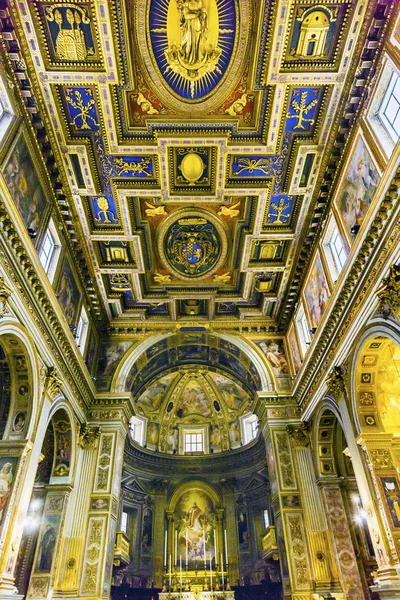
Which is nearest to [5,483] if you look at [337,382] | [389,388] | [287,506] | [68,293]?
[68,293]

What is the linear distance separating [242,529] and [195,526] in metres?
2.74

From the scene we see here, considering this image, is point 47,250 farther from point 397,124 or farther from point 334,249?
point 397,124

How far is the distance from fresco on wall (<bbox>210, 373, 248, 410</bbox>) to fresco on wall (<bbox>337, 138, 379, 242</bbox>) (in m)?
16.4

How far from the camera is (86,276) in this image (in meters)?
17.0

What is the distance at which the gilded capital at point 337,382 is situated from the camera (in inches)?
516

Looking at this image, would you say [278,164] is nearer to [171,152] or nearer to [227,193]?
[227,193]

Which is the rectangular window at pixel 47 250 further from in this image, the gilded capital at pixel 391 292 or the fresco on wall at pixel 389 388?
the fresco on wall at pixel 389 388

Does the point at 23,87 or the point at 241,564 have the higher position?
the point at 23,87

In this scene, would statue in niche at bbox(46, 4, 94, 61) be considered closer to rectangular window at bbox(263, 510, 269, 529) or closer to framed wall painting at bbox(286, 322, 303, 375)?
framed wall painting at bbox(286, 322, 303, 375)

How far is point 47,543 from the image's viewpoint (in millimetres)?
14148

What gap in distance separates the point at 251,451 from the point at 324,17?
832 inches

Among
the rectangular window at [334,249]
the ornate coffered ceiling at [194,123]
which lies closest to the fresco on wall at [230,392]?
the ornate coffered ceiling at [194,123]

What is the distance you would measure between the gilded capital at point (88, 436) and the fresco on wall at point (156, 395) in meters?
9.82

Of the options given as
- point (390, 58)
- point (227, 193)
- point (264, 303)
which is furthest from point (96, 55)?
point (264, 303)
